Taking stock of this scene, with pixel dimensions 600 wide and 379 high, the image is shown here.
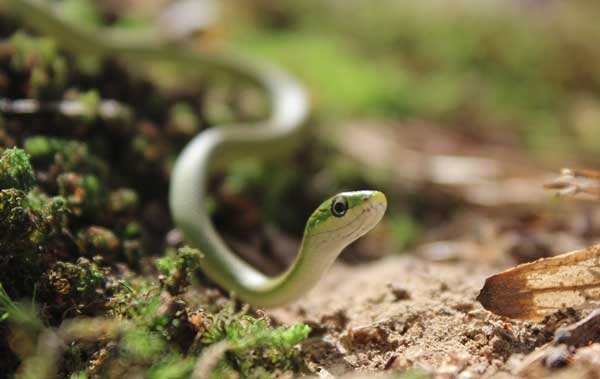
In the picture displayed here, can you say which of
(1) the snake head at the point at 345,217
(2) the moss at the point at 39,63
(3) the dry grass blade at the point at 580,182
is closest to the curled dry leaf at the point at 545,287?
(3) the dry grass blade at the point at 580,182

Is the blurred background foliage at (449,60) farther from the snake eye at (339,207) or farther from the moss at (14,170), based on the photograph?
the moss at (14,170)

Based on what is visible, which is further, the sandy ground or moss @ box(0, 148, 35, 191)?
moss @ box(0, 148, 35, 191)

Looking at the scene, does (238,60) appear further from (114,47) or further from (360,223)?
(360,223)

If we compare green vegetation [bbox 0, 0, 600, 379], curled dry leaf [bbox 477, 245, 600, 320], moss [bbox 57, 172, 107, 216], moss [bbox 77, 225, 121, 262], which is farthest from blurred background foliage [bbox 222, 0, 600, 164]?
curled dry leaf [bbox 477, 245, 600, 320]

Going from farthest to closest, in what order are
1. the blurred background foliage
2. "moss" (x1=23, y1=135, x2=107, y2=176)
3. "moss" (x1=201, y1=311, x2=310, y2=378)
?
the blurred background foliage, "moss" (x1=23, y1=135, x2=107, y2=176), "moss" (x1=201, y1=311, x2=310, y2=378)

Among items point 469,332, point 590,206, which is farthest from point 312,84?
point 469,332

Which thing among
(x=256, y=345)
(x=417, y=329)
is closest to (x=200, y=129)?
(x=417, y=329)

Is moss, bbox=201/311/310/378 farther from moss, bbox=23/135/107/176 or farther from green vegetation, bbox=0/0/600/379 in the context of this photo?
moss, bbox=23/135/107/176
